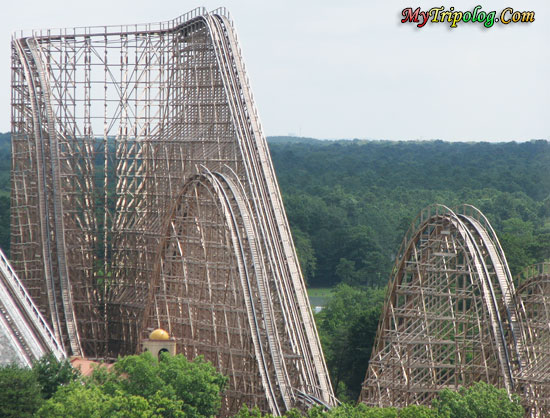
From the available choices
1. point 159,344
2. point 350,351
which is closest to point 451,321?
point 159,344

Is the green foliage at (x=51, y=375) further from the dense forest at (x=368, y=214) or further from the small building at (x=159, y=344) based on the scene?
the dense forest at (x=368, y=214)

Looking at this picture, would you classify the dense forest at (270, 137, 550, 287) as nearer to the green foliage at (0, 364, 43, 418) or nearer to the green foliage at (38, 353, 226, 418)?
the green foliage at (38, 353, 226, 418)

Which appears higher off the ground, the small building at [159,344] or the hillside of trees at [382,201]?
the hillside of trees at [382,201]

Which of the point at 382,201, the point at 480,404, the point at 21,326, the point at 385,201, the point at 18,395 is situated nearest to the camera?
the point at 18,395

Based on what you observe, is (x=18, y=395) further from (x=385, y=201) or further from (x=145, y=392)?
(x=385, y=201)

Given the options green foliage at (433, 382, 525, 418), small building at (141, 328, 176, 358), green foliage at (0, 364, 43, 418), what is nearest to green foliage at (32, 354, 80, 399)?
green foliage at (0, 364, 43, 418)

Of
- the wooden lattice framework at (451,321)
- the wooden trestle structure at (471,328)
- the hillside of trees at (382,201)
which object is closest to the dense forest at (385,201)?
the hillside of trees at (382,201)
